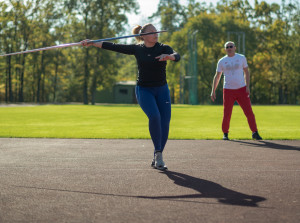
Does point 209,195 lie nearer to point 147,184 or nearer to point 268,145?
point 147,184

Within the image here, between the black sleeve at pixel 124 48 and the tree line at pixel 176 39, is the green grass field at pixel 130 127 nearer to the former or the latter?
the black sleeve at pixel 124 48

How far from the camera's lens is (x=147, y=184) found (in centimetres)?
443

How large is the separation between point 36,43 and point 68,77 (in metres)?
13.0

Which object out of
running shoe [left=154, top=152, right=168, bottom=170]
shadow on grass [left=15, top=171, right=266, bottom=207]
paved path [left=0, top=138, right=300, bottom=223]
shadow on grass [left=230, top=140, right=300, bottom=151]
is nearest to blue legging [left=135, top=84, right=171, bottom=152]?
running shoe [left=154, top=152, right=168, bottom=170]

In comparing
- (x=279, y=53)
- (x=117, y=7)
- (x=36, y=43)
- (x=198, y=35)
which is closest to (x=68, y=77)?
(x=36, y=43)

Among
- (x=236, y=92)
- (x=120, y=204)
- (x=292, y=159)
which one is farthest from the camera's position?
(x=236, y=92)

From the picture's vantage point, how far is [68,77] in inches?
2692

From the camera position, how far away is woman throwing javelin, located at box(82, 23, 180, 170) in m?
5.55

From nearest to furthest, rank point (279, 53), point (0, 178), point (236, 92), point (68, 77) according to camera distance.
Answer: point (0, 178), point (236, 92), point (279, 53), point (68, 77)

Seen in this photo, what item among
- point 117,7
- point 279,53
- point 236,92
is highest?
point 117,7

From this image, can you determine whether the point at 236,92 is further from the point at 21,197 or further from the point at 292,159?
→ the point at 21,197

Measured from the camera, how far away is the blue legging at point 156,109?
5559 millimetres

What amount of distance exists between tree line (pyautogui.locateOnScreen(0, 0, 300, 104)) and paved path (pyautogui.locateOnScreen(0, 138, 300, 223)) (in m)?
40.2

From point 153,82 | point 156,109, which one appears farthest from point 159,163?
point 153,82
